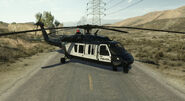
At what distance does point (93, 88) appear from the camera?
7.82 metres

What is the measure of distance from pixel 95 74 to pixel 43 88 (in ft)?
12.6

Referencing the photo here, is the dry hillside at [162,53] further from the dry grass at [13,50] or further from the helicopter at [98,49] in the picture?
the dry grass at [13,50]

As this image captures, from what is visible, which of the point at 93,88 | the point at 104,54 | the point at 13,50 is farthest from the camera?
the point at 13,50

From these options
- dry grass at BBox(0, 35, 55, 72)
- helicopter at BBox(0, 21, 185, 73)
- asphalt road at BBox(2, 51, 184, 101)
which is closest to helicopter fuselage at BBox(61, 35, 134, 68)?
helicopter at BBox(0, 21, 185, 73)

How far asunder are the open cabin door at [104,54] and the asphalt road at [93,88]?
3.59 feet

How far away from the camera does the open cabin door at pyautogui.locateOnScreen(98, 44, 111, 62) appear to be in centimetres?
1066

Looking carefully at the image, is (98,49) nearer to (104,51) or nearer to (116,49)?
(104,51)

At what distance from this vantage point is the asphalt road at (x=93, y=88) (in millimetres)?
6746

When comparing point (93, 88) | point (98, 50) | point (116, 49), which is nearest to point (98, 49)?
point (98, 50)

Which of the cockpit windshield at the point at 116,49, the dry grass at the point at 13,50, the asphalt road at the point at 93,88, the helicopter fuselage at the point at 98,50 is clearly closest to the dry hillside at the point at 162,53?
the asphalt road at the point at 93,88

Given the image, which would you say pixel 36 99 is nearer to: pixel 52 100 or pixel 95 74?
pixel 52 100

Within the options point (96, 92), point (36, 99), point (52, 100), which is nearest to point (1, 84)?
point (36, 99)

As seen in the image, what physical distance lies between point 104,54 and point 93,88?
3.67 m

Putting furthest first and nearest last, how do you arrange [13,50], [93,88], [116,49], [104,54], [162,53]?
[13,50] < [162,53] < [104,54] < [116,49] < [93,88]
